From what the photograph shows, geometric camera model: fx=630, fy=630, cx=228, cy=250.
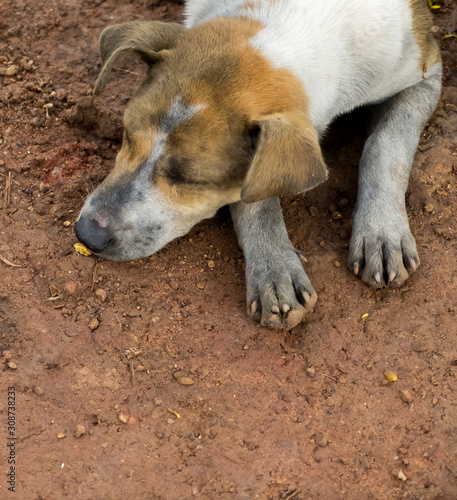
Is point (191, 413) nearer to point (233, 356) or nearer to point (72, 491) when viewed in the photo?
point (233, 356)

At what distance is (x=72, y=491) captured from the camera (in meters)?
3.27

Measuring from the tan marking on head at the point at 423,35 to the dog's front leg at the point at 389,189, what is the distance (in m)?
0.16

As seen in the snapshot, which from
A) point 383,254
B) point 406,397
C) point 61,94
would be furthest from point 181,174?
point 61,94

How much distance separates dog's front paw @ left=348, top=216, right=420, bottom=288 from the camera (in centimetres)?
431

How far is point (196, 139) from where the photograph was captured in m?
3.68

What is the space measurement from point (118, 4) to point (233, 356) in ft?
13.9

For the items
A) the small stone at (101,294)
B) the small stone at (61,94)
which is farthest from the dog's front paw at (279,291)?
the small stone at (61,94)

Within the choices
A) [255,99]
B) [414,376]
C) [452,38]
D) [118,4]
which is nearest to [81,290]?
[255,99]

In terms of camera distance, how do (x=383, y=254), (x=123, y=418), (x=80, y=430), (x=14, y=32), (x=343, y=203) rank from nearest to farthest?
(x=80, y=430)
(x=123, y=418)
(x=383, y=254)
(x=343, y=203)
(x=14, y=32)

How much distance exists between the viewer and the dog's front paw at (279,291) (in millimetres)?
4039

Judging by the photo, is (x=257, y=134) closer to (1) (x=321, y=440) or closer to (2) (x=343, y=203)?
(2) (x=343, y=203)

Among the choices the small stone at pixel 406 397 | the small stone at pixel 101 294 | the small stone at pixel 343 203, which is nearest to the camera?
the small stone at pixel 406 397

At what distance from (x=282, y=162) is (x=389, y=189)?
1476mm

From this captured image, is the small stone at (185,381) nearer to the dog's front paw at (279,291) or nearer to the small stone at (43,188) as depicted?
the dog's front paw at (279,291)
